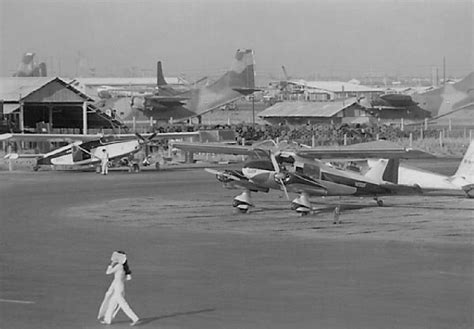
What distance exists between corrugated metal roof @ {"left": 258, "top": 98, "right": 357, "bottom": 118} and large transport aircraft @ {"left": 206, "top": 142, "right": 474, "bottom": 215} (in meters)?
49.4

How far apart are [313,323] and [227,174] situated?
1556 cm

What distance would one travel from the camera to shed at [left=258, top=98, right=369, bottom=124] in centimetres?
7969

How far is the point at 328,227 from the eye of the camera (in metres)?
26.2

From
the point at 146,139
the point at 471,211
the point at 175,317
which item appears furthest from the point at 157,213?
the point at 146,139

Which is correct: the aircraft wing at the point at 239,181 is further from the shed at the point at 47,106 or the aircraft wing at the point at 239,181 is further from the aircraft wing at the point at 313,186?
the shed at the point at 47,106

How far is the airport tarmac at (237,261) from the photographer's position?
1455 centimetres

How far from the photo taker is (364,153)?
29.0 meters

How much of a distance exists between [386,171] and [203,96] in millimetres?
45861

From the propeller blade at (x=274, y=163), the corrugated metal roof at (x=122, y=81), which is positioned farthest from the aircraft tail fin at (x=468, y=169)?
the corrugated metal roof at (x=122, y=81)

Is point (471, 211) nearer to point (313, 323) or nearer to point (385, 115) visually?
point (313, 323)

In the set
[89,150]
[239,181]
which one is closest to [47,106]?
[89,150]

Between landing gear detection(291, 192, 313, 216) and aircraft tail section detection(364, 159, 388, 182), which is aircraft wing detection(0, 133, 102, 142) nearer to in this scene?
aircraft tail section detection(364, 159, 388, 182)

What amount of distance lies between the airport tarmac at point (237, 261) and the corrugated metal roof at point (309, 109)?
45295 millimetres

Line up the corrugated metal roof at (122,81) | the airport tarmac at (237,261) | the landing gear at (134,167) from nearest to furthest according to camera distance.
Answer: the airport tarmac at (237,261)
the landing gear at (134,167)
the corrugated metal roof at (122,81)
